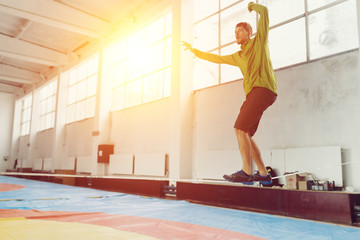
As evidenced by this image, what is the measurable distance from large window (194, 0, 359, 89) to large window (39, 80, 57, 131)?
34.1 feet

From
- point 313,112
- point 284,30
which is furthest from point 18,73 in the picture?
point 313,112

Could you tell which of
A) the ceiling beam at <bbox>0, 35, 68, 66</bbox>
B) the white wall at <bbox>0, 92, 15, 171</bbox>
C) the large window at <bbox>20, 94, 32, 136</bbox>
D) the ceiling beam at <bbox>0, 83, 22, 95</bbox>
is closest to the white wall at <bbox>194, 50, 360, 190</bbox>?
the ceiling beam at <bbox>0, 35, 68, 66</bbox>

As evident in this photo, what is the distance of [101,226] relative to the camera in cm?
312

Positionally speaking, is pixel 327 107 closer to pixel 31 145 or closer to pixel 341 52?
pixel 341 52

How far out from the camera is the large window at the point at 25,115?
1732 centimetres

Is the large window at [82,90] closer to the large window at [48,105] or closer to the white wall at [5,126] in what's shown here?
the large window at [48,105]

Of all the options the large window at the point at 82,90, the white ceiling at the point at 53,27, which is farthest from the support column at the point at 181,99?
the large window at the point at 82,90

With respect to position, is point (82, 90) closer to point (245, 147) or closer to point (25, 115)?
point (25, 115)

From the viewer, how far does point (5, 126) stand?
18.1m

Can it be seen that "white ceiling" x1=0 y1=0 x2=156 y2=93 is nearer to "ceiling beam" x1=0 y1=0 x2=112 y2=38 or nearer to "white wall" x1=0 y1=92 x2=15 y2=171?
"ceiling beam" x1=0 y1=0 x2=112 y2=38

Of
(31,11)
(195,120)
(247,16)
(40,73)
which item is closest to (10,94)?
(40,73)

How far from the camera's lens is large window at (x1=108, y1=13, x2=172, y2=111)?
27.0 ft

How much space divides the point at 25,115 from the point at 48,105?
348 cm

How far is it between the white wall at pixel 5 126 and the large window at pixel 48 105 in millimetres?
3583
